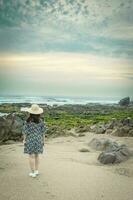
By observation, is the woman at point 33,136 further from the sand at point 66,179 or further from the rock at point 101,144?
the rock at point 101,144

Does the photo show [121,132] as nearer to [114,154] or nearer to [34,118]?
[114,154]

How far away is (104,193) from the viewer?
7.19m

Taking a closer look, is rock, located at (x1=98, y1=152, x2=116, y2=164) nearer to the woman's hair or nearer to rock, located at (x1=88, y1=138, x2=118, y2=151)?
rock, located at (x1=88, y1=138, x2=118, y2=151)

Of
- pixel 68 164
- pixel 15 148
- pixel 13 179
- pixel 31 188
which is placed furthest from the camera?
pixel 15 148

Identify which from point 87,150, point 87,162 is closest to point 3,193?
point 87,162

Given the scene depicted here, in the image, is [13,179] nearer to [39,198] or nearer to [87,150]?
[39,198]

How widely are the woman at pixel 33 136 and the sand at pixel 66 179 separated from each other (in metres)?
0.38

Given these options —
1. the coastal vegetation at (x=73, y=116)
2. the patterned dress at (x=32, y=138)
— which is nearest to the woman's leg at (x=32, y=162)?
the patterned dress at (x=32, y=138)

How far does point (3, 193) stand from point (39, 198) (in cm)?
71

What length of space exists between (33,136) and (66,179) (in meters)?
1.17

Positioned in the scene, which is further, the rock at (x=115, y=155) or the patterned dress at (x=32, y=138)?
the rock at (x=115, y=155)

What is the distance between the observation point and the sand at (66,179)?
7035 mm

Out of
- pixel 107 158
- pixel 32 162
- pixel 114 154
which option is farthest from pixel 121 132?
pixel 32 162

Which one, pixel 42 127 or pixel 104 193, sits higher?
pixel 42 127
